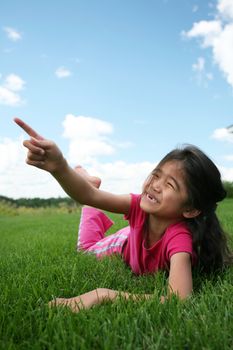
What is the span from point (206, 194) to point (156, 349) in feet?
5.06

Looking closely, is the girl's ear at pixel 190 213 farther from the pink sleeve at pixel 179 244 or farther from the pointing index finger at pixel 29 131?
the pointing index finger at pixel 29 131

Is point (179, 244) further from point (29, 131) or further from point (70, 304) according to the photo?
point (29, 131)

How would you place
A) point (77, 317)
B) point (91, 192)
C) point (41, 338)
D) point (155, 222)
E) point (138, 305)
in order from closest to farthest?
1. point (41, 338)
2. point (77, 317)
3. point (138, 305)
4. point (91, 192)
5. point (155, 222)

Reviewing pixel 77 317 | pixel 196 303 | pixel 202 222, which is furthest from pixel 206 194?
pixel 77 317

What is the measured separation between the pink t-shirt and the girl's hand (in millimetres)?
783

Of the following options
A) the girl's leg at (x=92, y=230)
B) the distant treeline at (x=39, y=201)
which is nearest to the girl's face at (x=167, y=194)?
the girl's leg at (x=92, y=230)

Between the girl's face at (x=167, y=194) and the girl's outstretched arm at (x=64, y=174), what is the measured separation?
0.20 meters

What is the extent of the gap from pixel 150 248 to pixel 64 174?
2.52 feet

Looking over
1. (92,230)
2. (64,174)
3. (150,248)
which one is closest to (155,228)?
(150,248)

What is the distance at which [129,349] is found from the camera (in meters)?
1.29

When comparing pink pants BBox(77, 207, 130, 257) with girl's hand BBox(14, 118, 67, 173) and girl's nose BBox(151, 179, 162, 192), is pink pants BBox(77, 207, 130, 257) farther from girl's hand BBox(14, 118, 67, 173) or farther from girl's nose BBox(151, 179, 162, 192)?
girl's hand BBox(14, 118, 67, 173)

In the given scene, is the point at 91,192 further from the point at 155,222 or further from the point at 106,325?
the point at 106,325

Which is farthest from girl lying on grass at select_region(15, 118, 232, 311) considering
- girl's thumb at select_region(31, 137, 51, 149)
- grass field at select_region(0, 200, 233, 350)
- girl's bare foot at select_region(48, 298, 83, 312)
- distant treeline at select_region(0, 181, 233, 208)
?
distant treeline at select_region(0, 181, 233, 208)

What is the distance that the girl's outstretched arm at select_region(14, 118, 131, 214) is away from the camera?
2.12 m
